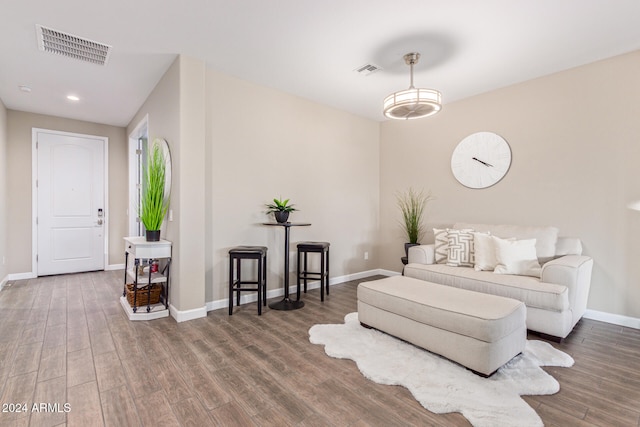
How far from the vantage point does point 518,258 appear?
3.16 m

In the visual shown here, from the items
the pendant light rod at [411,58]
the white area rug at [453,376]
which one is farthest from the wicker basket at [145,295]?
the pendant light rod at [411,58]

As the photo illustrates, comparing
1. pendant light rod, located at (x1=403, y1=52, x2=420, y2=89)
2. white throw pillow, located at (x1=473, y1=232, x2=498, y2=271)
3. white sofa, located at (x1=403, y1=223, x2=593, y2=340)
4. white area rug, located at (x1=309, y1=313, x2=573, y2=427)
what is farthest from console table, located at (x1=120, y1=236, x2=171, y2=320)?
white throw pillow, located at (x1=473, y1=232, x2=498, y2=271)

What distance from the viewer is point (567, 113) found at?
3453mm

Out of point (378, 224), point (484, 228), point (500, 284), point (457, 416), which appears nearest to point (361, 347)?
point (457, 416)

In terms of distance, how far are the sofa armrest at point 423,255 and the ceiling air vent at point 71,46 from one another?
4.01 metres

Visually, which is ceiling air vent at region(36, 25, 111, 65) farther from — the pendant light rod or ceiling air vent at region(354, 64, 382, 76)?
the pendant light rod

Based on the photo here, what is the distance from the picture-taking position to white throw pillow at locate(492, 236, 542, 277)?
3.14 meters

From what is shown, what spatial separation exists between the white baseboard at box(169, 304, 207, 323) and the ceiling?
2.67 meters

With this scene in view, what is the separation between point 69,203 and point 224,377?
17.1 ft

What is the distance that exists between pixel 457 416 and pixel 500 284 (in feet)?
5.45

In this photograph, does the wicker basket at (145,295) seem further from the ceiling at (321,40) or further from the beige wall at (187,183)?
the ceiling at (321,40)

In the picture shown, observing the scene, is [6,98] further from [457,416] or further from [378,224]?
[457,416]

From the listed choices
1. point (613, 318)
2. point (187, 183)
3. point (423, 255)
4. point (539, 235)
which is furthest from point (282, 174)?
point (613, 318)

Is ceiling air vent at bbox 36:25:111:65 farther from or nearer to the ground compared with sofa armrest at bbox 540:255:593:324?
farther from the ground
